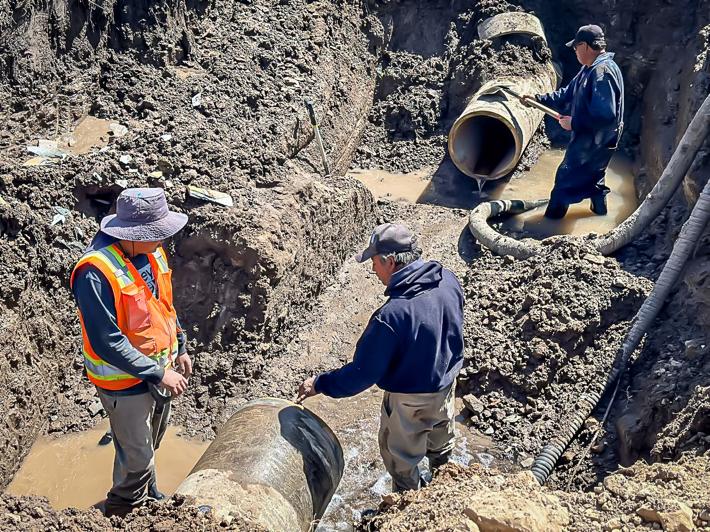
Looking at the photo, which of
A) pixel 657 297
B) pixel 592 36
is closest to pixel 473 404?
pixel 657 297

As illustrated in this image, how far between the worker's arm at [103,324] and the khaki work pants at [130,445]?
31 cm

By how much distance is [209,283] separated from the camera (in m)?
6.25

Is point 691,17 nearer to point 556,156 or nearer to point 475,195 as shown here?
point 556,156

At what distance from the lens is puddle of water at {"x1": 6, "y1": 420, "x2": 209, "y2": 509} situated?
5145 mm

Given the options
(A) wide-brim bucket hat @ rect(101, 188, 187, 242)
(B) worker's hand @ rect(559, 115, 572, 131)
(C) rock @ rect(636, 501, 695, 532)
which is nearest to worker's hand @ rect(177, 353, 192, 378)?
(A) wide-brim bucket hat @ rect(101, 188, 187, 242)

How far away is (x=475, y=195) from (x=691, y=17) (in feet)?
11.1

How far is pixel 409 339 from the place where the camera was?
4.00 m

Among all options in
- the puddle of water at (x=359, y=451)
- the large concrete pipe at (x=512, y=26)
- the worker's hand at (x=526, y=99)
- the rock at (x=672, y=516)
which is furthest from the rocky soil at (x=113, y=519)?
the large concrete pipe at (x=512, y=26)

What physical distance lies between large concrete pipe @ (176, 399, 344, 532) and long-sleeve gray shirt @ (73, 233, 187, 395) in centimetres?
57

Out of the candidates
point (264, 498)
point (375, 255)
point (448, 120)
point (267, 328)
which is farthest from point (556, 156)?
point (264, 498)

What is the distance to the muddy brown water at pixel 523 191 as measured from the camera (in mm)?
8266

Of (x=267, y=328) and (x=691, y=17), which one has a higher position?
(x=691, y=17)

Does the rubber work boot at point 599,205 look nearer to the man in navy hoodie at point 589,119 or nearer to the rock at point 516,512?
the man in navy hoodie at point 589,119

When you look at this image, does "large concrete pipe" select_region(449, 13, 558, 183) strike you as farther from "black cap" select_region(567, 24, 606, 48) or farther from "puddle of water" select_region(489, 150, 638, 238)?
"black cap" select_region(567, 24, 606, 48)
